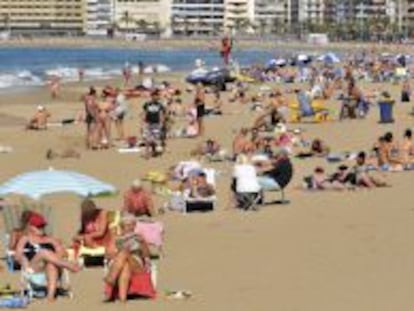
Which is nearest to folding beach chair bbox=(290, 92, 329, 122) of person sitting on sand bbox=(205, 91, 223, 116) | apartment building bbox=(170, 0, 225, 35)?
person sitting on sand bbox=(205, 91, 223, 116)

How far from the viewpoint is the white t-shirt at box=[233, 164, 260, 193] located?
14422 millimetres

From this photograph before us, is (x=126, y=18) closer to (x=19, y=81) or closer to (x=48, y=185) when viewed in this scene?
(x=19, y=81)

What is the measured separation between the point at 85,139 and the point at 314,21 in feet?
530

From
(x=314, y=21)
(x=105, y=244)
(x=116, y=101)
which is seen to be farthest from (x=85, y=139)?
(x=314, y=21)

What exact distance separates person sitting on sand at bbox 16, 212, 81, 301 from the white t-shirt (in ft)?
14.5

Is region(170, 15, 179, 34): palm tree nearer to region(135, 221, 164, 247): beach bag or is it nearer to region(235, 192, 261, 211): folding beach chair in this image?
region(235, 192, 261, 211): folding beach chair

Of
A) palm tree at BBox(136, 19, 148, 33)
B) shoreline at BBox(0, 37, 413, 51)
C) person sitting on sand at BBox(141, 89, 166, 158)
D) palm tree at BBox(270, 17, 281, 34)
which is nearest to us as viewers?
person sitting on sand at BBox(141, 89, 166, 158)

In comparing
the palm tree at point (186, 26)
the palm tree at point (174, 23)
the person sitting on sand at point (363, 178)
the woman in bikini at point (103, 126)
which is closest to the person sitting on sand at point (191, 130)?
the woman in bikini at point (103, 126)

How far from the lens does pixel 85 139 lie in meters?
23.9

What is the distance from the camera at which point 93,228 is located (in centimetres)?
1073

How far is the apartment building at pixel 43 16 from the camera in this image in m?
174

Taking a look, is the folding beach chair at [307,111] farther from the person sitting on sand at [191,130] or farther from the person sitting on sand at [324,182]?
the person sitting on sand at [324,182]

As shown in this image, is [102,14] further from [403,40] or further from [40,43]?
[403,40]

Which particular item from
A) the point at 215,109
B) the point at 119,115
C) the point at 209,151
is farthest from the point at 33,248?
the point at 215,109
